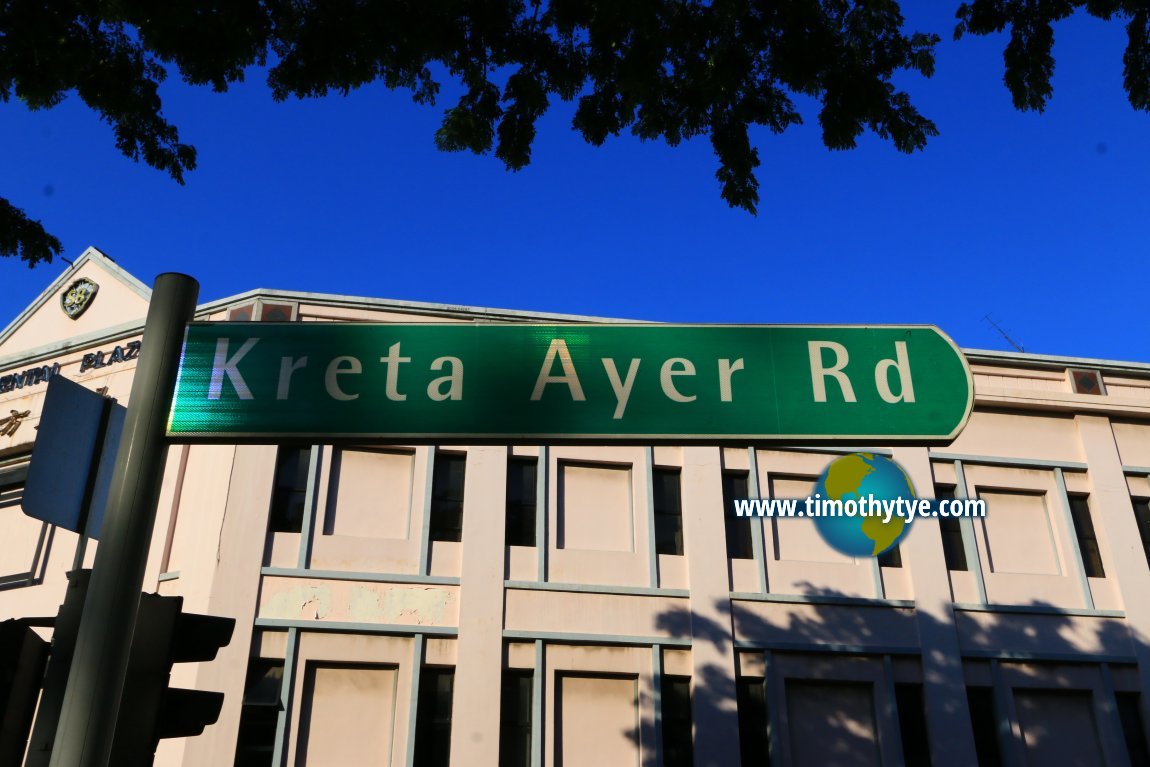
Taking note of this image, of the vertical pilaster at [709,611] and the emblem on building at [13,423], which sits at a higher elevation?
the emblem on building at [13,423]

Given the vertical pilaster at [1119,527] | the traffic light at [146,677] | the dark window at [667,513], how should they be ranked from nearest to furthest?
the traffic light at [146,677] < the dark window at [667,513] < the vertical pilaster at [1119,527]

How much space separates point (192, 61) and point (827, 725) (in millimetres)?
11537

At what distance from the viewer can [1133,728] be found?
1393 cm

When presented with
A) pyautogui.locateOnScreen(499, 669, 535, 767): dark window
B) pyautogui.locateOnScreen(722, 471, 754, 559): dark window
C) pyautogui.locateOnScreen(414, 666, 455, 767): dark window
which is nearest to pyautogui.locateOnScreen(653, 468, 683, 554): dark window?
pyautogui.locateOnScreen(722, 471, 754, 559): dark window

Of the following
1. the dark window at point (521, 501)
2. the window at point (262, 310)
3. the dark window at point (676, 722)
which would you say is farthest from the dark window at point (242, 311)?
the dark window at point (676, 722)

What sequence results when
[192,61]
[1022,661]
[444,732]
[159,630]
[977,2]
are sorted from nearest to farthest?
[159,630], [192,61], [977,2], [444,732], [1022,661]

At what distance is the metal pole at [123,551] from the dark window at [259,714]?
9.20 meters

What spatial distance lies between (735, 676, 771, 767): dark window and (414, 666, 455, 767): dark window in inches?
153

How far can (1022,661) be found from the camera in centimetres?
1385

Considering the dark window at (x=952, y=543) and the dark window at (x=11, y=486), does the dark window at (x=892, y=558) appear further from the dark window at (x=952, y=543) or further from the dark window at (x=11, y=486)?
the dark window at (x=11, y=486)

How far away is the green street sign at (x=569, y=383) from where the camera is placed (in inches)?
119

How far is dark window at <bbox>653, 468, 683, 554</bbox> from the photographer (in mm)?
13695

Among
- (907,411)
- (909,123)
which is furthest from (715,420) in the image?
(909,123)

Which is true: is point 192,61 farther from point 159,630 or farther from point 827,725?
point 827,725
